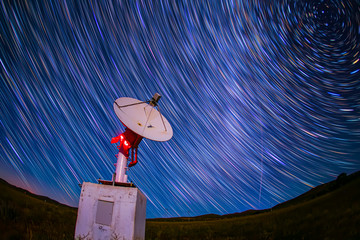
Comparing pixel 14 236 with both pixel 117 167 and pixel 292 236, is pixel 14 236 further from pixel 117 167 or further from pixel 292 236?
pixel 292 236

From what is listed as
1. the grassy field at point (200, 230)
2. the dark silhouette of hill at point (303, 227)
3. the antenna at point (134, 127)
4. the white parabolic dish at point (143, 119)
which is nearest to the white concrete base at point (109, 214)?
the grassy field at point (200, 230)

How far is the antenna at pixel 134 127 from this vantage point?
950 cm

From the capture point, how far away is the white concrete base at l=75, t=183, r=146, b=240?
6.63 metres

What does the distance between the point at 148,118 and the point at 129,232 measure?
20.2 ft

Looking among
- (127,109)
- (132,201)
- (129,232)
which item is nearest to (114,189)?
(132,201)

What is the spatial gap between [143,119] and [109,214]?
5284mm

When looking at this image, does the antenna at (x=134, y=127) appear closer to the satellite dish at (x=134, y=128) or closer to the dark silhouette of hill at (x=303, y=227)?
the satellite dish at (x=134, y=128)

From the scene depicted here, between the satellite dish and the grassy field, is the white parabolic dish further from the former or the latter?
the grassy field

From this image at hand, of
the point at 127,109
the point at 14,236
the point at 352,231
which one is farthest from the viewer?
the point at 127,109

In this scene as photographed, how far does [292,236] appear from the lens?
435 inches

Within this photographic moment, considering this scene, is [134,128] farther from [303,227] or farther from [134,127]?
[303,227]

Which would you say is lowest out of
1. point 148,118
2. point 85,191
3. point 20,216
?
point 20,216

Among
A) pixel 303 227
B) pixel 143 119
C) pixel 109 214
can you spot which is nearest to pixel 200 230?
pixel 303 227

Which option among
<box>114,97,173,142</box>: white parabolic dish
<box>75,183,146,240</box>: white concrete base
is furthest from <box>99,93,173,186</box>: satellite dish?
<box>75,183,146,240</box>: white concrete base
